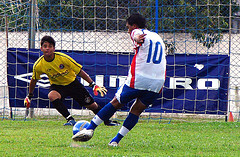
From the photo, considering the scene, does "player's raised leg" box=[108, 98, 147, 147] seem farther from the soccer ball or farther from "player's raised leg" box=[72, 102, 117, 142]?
the soccer ball

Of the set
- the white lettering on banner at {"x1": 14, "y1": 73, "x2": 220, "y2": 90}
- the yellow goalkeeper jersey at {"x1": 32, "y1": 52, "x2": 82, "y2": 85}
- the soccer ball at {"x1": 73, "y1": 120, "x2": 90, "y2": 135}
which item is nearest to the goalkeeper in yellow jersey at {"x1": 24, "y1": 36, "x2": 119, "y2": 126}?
the yellow goalkeeper jersey at {"x1": 32, "y1": 52, "x2": 82, "y2": 85}

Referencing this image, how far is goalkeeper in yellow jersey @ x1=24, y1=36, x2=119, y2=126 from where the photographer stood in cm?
849

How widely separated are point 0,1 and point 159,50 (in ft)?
22.8

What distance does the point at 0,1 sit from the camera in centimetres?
1169

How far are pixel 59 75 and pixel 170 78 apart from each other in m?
3.03

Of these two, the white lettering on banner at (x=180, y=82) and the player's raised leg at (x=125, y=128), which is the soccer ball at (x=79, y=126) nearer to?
the player's raised leg at (x=125, y=128)

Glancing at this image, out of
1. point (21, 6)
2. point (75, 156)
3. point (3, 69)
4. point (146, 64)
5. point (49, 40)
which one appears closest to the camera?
point (75, 156)

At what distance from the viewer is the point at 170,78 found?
34.9ft

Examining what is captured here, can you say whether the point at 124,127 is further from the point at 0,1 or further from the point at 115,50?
the point at 0,1

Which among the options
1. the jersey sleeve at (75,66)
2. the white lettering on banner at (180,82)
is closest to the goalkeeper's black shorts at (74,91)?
the jersey sleeve at (75,66)

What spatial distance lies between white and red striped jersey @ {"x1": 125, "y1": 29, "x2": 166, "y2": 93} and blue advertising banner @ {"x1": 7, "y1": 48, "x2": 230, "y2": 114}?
4.66 metres

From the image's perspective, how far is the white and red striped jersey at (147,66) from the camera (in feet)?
19.5

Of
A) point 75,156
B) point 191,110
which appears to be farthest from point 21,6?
point 75,156

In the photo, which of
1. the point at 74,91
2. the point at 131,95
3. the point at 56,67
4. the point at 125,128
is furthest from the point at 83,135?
the point at 74,91
